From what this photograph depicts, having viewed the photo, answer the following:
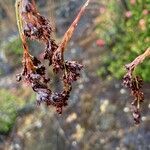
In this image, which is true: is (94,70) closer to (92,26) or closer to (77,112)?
(77,112)

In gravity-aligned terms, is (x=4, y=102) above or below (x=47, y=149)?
above

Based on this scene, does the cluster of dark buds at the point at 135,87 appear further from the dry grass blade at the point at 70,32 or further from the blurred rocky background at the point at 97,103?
the blurred rocky background at the point at 97,103

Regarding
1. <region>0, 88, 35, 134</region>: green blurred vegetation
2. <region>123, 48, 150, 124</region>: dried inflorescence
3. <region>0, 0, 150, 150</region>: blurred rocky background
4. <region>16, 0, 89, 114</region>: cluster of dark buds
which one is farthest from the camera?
<region>0, 88, 35, 134</region>: green blurred vegetation

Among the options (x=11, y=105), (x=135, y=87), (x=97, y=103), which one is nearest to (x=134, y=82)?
(x=135, y=87)

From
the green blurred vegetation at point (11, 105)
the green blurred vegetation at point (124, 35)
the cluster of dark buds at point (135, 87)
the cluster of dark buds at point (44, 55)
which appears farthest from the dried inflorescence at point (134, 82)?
the green blurred vegetation at point (11, 105)

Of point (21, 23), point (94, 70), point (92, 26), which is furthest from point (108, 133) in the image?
point (21, 23)

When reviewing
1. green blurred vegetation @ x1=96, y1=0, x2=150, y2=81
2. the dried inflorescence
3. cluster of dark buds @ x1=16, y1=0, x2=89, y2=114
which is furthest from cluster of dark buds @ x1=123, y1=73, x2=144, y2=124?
green blurred vegetation @ x1=96, y1=0, x2=150, y2=81

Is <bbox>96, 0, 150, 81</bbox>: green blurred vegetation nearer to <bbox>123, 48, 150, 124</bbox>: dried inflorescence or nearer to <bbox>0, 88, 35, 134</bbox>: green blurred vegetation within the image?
<bbox>0, 88, 35, 134</bbox>: green blurred vegetation
